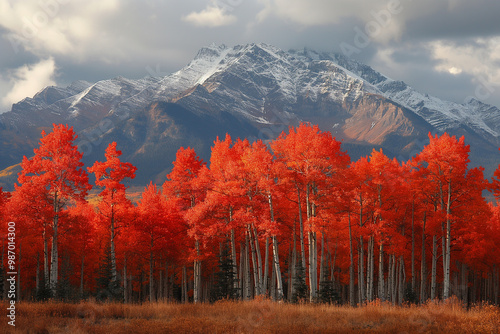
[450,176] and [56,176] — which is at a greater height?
[56,176]

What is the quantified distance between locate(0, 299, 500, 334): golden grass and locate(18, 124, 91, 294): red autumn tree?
12705mm

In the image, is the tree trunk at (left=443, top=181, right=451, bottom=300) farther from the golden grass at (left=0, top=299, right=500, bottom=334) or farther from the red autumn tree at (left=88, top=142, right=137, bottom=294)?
the red autumn tree at (left=88, top=142, right=137, bottom=294)

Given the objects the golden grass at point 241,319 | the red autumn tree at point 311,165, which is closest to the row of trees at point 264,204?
the red autumn tree at point 311,165

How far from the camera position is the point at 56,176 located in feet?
95.4

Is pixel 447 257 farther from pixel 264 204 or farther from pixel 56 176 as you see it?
pixel 56 176

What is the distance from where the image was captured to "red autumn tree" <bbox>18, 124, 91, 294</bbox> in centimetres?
2823

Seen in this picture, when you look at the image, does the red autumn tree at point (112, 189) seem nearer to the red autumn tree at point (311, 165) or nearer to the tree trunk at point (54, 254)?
the tree trunk at point (54, 254)

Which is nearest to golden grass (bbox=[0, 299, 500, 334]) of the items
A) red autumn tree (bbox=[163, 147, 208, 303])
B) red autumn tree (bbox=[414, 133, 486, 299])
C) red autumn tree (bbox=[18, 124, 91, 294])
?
red autumn tree (bbox=[414, 133, 486, 299])

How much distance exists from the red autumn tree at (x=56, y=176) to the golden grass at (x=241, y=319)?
500 inches

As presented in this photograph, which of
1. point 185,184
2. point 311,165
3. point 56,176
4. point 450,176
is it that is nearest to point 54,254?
point 56,176

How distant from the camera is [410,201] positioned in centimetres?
3425

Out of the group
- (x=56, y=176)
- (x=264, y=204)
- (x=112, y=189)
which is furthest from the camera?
(x=112, y=189)

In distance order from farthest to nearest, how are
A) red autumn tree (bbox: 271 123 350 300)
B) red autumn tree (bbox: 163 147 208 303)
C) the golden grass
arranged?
red autumn tree (bbox: 163 147 208 303), red autumn tree (bbox: 271 123 350 300), the golden grass

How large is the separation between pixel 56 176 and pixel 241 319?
63.1 ft
